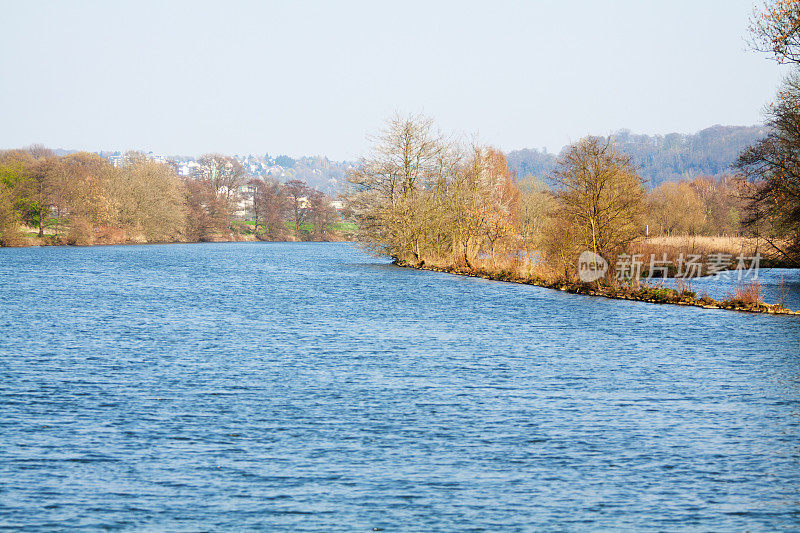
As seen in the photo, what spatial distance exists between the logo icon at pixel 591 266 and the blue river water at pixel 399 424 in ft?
30.2

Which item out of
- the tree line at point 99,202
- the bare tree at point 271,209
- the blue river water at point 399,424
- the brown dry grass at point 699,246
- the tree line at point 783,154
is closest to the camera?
the blue river water at point 399,424

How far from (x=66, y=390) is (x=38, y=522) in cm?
722

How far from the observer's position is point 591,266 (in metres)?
36.8

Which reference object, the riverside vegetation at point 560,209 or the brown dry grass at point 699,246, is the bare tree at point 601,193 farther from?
the brown dry grass at point 699,246

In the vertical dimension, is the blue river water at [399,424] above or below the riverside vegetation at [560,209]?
below

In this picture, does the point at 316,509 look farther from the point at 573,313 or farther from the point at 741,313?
the point at 741,313

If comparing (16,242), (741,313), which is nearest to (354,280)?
(741,313)

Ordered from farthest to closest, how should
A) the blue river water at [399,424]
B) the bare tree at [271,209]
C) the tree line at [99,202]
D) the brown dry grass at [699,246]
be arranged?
the bare tree at [271,209] → the tree line at [99,202] → the brown dry grass at [699,246] → the blue river water at [399,424]

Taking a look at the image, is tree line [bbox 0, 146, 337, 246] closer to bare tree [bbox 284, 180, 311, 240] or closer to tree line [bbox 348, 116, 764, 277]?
bare tree [bbox 284, 180, 311, 240]

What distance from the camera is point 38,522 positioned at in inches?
329

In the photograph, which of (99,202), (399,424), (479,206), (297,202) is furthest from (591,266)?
(297,202)

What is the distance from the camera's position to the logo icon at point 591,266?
36219 millimetres

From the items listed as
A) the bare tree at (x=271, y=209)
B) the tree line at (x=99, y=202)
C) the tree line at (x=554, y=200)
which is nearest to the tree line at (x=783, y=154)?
the tree line at (x=554, y=200)

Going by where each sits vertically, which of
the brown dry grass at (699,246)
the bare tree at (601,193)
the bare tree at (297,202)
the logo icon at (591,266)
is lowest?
the logo icon at (591,266)
